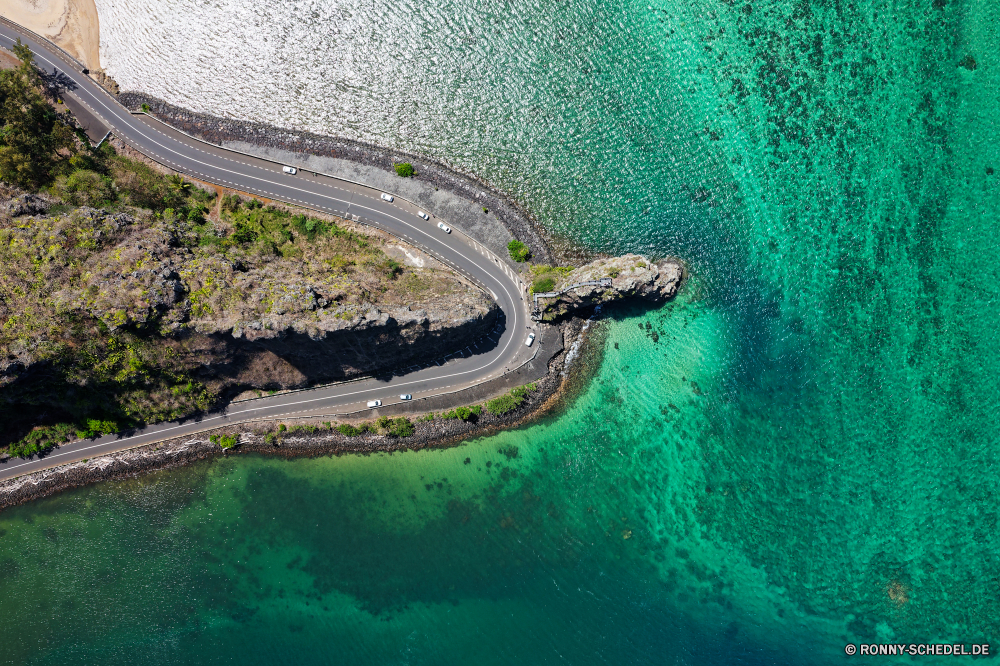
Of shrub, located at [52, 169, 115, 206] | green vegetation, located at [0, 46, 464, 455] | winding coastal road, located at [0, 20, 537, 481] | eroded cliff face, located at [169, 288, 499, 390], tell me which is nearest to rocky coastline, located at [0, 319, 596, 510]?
winding coastal road, located at [0, 20, 537, 481]

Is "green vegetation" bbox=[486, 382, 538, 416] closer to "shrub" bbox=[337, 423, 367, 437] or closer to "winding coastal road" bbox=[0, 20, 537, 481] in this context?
"winding coastal road" bbox=[0, 20, 537, 481]

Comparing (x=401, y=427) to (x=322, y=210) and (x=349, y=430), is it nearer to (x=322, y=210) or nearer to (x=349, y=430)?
(x=349, y=430)

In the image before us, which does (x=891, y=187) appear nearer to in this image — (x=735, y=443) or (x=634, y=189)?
(x=634, y=189)

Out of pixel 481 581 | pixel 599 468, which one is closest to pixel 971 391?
pixel 599 468

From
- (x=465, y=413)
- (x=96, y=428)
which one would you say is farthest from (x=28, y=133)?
(x=465, y=413)

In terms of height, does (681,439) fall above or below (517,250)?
below

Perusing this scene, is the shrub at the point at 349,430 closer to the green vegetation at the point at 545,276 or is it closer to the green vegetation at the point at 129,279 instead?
the green vegetation at the point at 129,279

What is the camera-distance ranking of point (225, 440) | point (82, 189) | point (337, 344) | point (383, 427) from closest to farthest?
1. point (337, 344)
2. point (82, 189)
3. point (225, 440)
4. point (383, 427)
